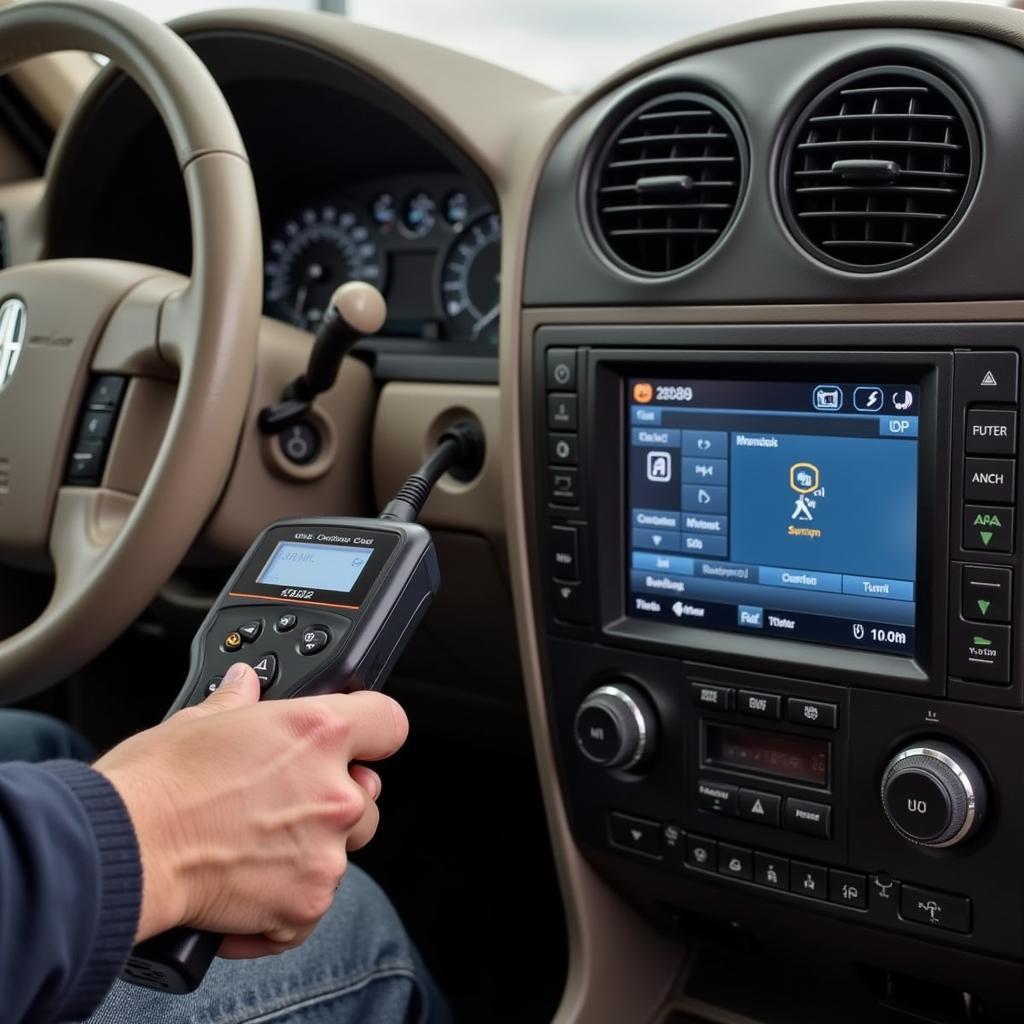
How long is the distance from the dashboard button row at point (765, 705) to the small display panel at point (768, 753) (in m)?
0.02

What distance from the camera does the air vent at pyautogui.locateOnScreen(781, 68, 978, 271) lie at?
86cm

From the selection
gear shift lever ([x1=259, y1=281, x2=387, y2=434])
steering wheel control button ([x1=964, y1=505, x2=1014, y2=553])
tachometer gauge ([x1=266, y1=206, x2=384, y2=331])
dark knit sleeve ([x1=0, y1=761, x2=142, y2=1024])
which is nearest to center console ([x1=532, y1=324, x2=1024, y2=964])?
steering wheel control button ([x1=964, y1=505, x2=1014, y2=553])

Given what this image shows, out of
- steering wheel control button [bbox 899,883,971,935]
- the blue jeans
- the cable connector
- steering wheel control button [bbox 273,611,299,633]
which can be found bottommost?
the blue jeans

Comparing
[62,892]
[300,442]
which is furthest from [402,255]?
[62,892]

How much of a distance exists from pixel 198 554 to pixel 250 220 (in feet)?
1.13

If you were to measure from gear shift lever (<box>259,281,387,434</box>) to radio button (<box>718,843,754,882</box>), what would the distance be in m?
0.51

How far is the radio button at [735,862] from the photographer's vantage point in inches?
39.9

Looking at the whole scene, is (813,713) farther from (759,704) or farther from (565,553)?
(565,553)

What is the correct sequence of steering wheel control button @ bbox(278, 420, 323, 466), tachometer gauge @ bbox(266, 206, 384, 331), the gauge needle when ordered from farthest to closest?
tachometer gauge @ bbox(266, 206, 384, 331) < the gauge needle < steering wheel control button @ bbox(278, 420, 323, 466)

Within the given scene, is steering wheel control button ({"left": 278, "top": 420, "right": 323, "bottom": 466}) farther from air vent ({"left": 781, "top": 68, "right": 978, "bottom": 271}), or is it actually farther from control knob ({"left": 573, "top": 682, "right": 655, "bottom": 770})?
air vent ({"left": 781, "top": 68, "right": 978, "bottom": 271})

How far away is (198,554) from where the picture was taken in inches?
46.8

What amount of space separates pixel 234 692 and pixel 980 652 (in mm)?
483

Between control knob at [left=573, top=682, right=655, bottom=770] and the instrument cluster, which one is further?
the instrument cluster

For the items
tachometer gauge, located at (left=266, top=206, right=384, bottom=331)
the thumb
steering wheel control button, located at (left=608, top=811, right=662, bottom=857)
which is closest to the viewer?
the thumb
